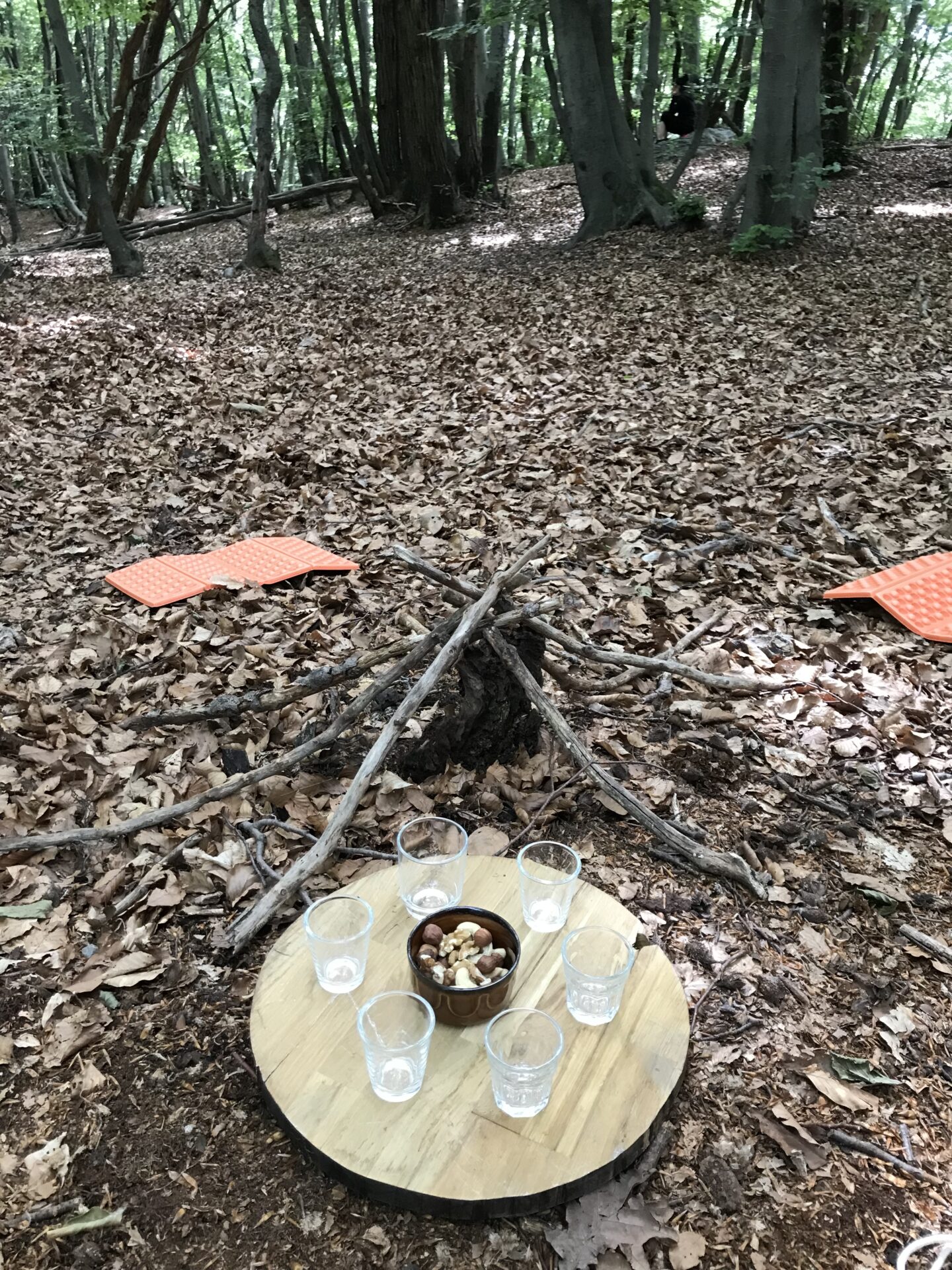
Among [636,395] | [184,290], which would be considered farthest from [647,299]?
[184,290]

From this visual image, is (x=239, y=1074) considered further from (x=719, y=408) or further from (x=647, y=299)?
(x=647, y=299)

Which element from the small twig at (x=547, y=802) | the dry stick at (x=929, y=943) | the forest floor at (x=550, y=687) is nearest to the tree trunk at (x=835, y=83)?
the forest floor at (x=550, y=687)

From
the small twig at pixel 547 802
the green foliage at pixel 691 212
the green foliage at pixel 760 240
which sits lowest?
the small twig at pixel 547 802

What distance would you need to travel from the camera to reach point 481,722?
314cm

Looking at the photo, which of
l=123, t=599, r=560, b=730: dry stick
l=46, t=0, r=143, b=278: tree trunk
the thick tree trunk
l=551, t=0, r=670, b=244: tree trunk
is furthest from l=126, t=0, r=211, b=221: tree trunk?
l=123, t=599, r=560, b=730: dry stick

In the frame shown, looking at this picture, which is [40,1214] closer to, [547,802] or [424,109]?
[547,802]

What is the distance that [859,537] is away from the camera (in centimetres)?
489

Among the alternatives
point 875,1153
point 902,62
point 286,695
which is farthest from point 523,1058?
point 902,62

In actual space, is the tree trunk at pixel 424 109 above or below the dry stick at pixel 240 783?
above

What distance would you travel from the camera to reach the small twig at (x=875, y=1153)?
195cm

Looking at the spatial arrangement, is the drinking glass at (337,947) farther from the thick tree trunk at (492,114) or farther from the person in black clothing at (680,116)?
the person in black clothing at (680,116)

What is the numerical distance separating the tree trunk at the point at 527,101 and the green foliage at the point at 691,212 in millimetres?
11936

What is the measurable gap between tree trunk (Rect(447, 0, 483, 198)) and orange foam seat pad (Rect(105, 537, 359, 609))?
539 inches

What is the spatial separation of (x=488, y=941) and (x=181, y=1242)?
0.93 metres
